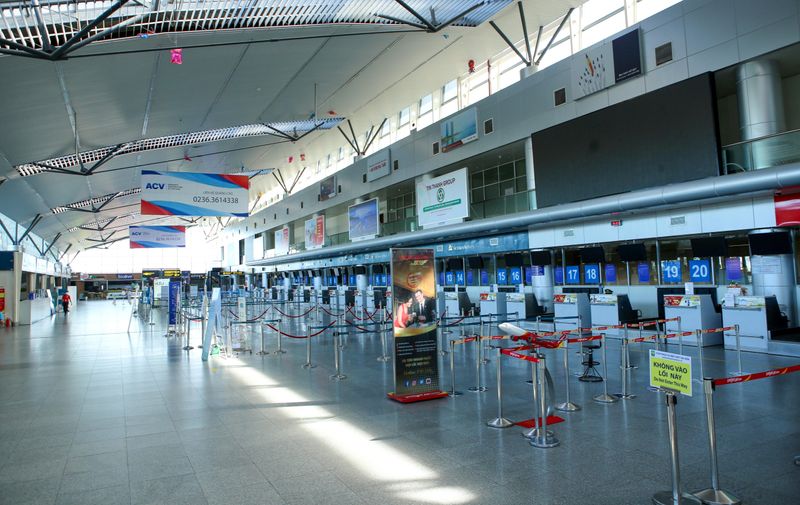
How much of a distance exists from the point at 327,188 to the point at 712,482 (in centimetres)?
3131

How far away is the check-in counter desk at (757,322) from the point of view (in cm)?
1059

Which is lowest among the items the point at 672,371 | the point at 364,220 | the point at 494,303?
the point at 494,303

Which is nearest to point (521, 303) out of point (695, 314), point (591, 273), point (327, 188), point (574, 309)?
point (574, 309)

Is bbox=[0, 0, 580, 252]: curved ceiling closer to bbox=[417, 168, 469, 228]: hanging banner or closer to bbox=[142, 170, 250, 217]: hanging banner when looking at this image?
bbox=[142, 170, 250, 217]: hanging banner

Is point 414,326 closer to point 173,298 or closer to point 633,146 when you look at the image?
point 633,146

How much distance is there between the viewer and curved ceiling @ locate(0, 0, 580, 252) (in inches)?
427

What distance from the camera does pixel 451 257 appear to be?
78.7ft

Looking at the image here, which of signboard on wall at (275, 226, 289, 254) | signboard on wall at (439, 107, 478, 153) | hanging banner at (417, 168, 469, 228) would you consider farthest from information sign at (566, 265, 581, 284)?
signboard on wall at (275, 226, 289, 254)

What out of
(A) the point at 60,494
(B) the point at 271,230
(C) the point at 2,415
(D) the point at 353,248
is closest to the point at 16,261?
(D) the point at 353,248

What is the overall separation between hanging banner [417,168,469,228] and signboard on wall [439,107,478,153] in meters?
1.26

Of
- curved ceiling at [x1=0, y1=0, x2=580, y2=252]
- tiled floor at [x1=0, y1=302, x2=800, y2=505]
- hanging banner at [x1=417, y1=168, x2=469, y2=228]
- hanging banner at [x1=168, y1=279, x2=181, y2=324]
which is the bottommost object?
tiled floor at [x1=0, y1=302, x2=800, y2=505]

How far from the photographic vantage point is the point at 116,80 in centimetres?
1245

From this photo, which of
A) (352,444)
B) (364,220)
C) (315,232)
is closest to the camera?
(352,444)

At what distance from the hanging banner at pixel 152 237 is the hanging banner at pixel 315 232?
11166mm
